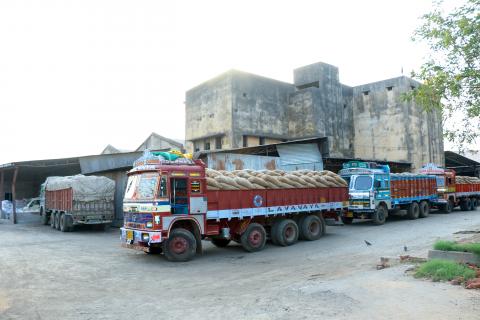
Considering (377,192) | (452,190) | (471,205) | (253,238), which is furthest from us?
(471,205)

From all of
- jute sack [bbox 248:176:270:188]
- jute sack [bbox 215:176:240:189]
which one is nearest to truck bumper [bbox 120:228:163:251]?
jute sack [bbox 215:176:240:189]

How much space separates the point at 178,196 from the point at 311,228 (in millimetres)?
6036

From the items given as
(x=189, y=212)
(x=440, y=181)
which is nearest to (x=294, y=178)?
(x=189, y=212)

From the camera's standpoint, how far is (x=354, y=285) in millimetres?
7348

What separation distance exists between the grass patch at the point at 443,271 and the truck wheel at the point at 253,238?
18.6 feet

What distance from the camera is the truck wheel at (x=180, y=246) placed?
35.6ft

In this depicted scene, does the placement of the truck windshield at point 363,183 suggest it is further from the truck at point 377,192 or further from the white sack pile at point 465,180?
the white sack pile at point 465,180

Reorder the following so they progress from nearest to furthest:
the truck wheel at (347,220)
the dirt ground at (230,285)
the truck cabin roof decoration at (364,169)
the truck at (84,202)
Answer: the dirt ground at (230,285) → the truck at (84,202) → the truck cabin roof decoration at (364,169) → the truck wheel at (347,220)

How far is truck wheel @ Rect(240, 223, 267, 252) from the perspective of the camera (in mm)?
12562

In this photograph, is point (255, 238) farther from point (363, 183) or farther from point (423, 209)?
point (423, 209)

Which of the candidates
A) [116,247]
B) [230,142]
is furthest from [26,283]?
[230,142]

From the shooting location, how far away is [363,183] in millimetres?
19281

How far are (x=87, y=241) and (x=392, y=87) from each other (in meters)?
34.6

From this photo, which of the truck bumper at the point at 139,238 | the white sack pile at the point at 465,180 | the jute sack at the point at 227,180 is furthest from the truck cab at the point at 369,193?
the truck bumper at the point at 139,238
